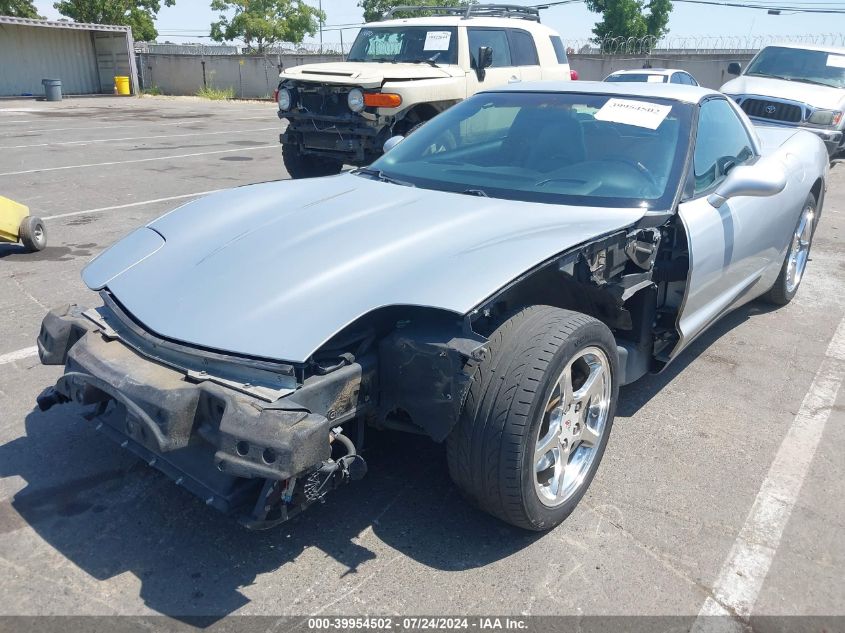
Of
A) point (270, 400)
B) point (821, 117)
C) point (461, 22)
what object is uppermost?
point (461, 22)

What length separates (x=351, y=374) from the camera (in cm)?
236

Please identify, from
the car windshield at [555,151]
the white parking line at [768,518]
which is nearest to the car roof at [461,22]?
the car windshield at [555,151]

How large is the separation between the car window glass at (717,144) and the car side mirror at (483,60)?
5.63 m

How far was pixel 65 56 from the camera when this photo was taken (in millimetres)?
32219

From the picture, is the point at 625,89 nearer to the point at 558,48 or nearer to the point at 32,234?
the point at 32,234

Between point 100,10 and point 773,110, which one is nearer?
point 773,110

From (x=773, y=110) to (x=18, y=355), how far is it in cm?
1113

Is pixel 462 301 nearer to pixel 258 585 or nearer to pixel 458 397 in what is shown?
pixel 458 397

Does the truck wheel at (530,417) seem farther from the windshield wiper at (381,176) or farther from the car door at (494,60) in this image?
the car door at (494,60)

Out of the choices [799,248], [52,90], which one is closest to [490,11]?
[799,248]

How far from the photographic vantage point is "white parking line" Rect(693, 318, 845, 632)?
2.43m

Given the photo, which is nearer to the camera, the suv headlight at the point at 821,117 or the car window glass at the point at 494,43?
the car window glass at the point at 494,43

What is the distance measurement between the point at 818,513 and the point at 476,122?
2642 millimetres

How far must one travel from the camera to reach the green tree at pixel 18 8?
3875cm
